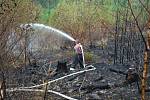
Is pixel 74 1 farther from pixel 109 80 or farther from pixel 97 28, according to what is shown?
pixel 109 80

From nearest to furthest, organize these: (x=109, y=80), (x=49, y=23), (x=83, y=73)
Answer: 1. (x=109, y=80)
2. (x=83, y=73)
3. (x=49, y=23)

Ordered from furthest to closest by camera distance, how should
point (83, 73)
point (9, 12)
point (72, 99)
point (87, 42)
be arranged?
point (87, 42)
point (83, 73)
point (72, 99)
point (9, 12)

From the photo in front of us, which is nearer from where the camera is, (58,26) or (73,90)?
(73,90)

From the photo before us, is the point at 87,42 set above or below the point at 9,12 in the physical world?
below

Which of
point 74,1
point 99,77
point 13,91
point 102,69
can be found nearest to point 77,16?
point 74,1

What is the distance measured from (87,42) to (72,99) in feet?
61.8

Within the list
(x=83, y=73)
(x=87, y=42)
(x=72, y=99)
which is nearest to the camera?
(x=72, y=99)

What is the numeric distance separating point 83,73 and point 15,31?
4.30m

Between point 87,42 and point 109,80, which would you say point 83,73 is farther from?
point 87,42

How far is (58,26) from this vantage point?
2980cm

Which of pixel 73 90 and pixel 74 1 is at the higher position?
pixel 74 1

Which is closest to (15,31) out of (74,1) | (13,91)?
(13,91)

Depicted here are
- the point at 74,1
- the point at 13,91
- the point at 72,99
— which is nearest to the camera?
the point at 72,99

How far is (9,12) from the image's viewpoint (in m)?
9.38
